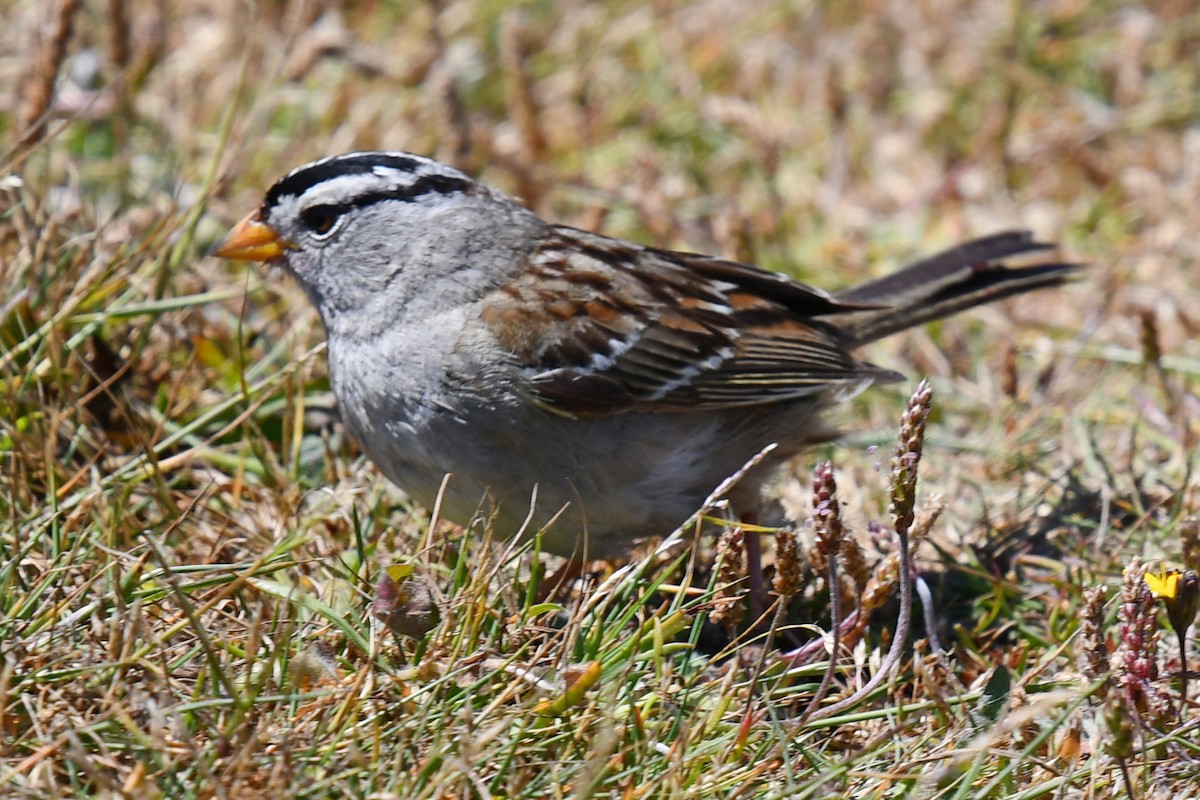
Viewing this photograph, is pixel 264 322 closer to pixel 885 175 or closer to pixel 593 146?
pixel 593 146

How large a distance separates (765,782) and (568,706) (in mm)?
342

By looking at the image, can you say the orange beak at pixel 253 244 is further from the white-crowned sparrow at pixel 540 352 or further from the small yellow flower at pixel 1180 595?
the small yellow flower at pixel 1180 595

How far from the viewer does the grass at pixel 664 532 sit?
7.54ft

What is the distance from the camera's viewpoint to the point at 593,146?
531cm

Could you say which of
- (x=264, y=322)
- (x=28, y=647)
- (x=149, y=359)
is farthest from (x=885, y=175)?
(x=28, y=647)

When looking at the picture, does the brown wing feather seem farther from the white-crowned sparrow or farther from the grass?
the grass

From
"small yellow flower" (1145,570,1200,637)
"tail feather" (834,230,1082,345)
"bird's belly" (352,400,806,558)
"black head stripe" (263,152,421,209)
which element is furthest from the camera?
"tail feather" (834,230,1082,345)

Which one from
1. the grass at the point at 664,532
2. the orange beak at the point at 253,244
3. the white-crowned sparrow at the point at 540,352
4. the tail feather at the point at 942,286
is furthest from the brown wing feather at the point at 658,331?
the orange beak at the point at 253,244

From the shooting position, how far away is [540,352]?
3.04 m

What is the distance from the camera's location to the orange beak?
10.8 feet

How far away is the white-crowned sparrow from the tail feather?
0.30 ft

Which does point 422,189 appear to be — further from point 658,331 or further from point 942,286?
point 942,286

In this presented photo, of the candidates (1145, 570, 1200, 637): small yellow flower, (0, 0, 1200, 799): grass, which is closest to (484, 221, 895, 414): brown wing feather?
(0, 0, 1200, 799): grass

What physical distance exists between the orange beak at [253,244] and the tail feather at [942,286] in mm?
1374
